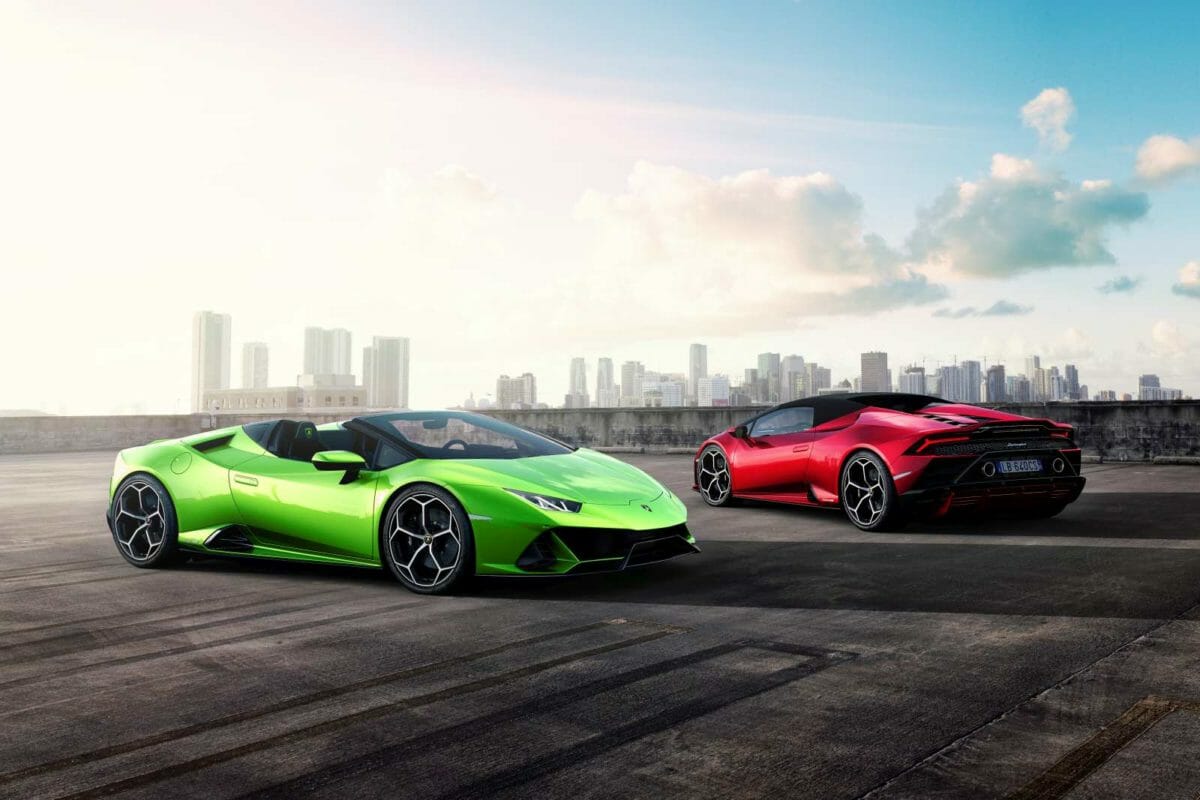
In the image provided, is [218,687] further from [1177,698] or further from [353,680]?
[1177,698]

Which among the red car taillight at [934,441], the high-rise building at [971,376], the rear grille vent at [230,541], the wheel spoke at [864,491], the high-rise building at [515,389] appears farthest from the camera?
the high-rise building at [515,389]

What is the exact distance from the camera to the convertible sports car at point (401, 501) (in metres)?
5.78

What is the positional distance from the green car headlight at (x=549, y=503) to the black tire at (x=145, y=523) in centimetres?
280

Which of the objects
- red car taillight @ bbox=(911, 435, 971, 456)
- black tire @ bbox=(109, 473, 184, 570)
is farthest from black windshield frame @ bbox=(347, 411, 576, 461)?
red car taillight @ bbox=(911, 435, 971, 456)

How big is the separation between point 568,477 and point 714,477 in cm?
462

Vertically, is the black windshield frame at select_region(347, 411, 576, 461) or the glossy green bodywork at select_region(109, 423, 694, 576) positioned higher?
the black windshield frame at select_region(347, 411, 576, 461)

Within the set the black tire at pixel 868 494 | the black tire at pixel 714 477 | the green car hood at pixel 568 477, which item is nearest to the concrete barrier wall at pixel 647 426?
the black tire at pixel 714 477

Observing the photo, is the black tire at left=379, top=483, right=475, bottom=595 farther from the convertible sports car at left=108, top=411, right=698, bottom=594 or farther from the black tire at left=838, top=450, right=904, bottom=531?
the black tire at left=838, top=450, right=904, bottom=531

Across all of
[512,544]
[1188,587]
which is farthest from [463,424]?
[1188,587]

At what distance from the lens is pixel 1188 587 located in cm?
565

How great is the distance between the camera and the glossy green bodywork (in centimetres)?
577

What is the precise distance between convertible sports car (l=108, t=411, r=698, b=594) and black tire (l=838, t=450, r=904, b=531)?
2.50m

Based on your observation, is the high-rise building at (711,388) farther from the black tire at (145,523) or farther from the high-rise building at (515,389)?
the black tire at (145,523)

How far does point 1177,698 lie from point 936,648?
101 cm
